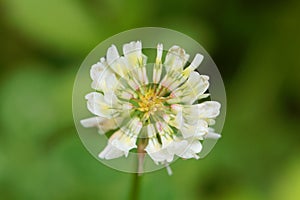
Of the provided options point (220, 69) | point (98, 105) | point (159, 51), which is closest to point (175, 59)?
point (159, 51)

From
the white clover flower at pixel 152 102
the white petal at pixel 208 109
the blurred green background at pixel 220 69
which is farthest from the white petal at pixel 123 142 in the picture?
the blurred green background at pixel 220 69

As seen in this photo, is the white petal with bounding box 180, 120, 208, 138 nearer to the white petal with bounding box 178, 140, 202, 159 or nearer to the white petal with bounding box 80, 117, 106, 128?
the white petal with bounding box 178, 140, 202, 159

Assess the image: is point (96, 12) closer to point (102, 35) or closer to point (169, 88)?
point (102, 35)

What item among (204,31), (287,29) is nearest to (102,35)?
(204,31)

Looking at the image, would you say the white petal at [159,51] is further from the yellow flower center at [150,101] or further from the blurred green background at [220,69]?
the blurred green background at [220,69]

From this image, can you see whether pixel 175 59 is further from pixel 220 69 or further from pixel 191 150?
pixel 220 69

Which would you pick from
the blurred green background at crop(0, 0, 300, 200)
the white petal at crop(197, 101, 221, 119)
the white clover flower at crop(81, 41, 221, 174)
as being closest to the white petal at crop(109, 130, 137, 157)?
the white clover flower at crop(81, 41, 221, 174)
